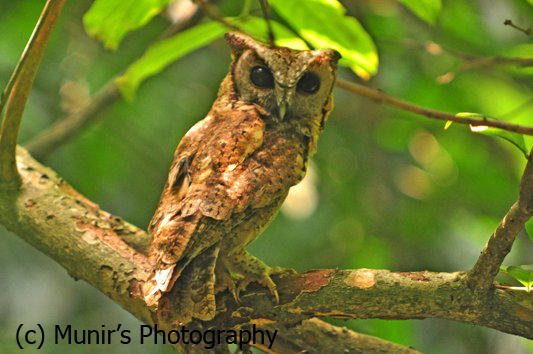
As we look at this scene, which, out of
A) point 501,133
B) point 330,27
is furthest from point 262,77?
point 501,133

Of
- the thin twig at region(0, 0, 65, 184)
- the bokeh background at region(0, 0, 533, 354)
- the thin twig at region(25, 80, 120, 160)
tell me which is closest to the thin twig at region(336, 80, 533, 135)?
the thin twig at region(0, 0, 65, 184)

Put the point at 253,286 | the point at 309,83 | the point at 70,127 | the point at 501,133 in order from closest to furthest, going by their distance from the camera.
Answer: the point at 501,133 → the point at 253,286 → the point at 309,83 → the point at 70,127

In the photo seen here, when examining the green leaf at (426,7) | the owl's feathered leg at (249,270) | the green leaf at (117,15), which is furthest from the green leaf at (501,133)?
the green leaf at (117,15)

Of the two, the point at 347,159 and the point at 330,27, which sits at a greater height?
the point at 347,159

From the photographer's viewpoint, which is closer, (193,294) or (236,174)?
(193,294)

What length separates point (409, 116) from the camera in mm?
3877

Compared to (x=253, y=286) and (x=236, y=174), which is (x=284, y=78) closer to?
(x=236, y=174)

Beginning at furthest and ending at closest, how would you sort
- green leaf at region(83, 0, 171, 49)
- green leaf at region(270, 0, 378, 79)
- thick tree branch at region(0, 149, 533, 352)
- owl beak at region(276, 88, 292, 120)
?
owl beak at region(276, 88, 292, 120), green leaf at region(83, 0, 171, 49), green leaf at region(270, 0, 378, 79), thick tree branch at region(0, 149, 533, 352)

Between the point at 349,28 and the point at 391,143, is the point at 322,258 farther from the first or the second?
the point at 349,28

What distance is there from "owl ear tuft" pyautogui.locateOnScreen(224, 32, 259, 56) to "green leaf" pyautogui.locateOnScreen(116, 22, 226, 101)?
44 mm

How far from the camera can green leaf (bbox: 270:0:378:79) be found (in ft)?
6.68

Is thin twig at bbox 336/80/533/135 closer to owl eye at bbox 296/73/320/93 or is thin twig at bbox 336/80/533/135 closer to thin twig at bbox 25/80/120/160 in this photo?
owl eye at bbox 296/73/320/93

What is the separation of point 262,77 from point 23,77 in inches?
30.6

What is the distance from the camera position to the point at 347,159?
491 centimetres
